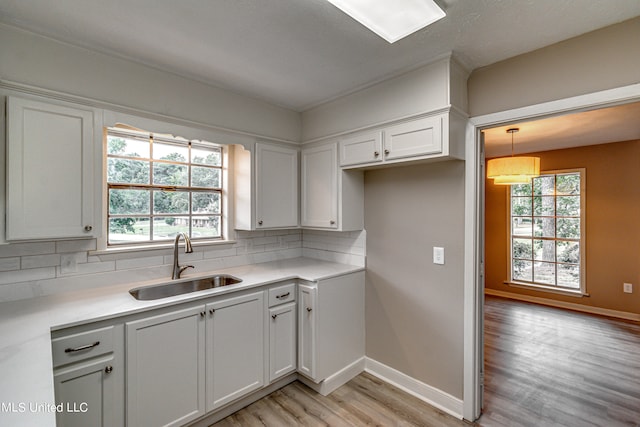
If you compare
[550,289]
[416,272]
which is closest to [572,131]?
[550,289]

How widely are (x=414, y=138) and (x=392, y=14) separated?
0.85m

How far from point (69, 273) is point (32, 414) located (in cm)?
148

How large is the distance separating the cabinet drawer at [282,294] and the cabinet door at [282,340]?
0.05 metres

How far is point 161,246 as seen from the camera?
237 centimetres

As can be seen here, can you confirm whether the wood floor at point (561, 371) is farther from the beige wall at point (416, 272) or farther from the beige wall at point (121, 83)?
the beige wall at point (121, 83)

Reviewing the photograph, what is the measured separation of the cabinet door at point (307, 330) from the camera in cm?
239

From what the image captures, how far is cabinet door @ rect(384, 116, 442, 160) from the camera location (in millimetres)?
2029

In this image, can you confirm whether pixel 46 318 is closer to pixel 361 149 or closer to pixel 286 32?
pixel 286 32

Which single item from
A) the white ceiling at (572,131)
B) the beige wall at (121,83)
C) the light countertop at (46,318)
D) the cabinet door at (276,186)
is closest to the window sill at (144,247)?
the light countertop at (46,318)

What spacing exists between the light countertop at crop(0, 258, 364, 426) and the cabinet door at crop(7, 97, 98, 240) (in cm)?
40

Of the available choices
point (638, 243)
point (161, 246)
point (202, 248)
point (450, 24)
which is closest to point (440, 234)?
point (450, 24)

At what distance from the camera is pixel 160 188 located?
2.47 m

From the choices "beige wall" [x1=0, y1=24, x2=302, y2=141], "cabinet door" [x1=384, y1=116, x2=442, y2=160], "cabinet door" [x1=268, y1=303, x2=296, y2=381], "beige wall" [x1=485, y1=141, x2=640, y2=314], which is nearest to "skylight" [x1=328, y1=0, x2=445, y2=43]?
"cabinet door" [x1=384, y1=116, x2=442, y2=160]

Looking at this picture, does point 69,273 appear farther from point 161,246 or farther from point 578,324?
point 578,324
